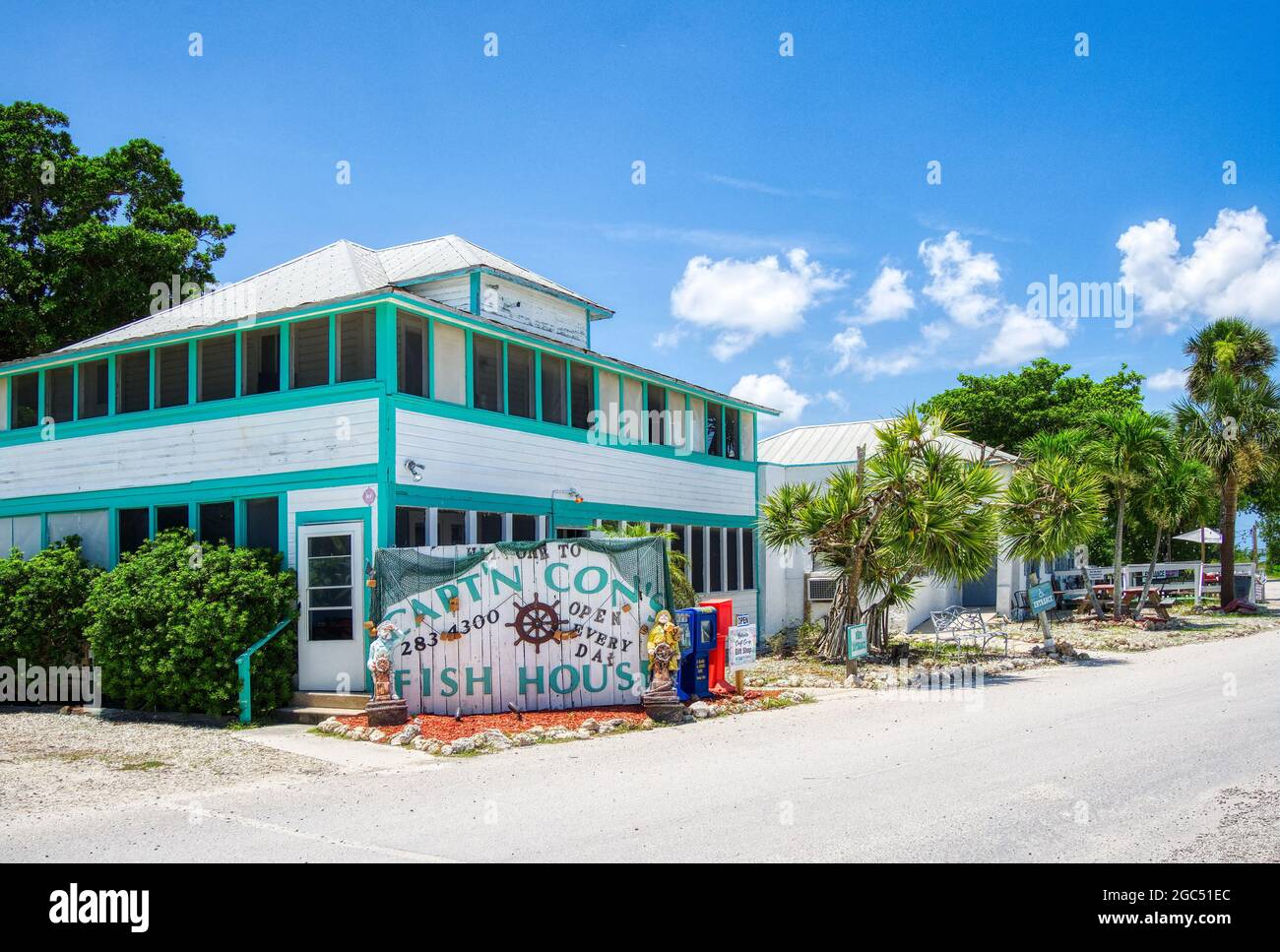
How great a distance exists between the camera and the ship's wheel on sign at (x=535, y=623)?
44.4 ft

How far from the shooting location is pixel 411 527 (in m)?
14.7

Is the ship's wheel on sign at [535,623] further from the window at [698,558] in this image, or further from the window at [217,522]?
the window at [698,558]

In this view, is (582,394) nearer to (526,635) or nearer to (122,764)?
(526,635)

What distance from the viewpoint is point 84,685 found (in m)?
15.4

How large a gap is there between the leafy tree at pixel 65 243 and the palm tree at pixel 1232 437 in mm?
31481

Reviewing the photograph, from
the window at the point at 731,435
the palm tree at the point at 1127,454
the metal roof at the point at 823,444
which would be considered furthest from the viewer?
the metal roof at the point at 823,444

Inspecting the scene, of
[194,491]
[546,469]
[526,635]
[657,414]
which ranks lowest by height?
[526,635]

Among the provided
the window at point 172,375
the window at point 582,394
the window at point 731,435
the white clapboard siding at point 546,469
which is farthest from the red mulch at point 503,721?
the window at point 731,435

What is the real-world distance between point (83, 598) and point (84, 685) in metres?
1.36

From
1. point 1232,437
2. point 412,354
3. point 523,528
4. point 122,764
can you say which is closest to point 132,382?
point 412,354

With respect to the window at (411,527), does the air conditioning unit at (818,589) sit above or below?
below

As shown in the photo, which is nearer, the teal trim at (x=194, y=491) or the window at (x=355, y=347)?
the teal trim at (x=194, y=491)

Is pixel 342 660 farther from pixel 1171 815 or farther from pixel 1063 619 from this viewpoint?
pixel 1063 619

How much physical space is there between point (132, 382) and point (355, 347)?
16.1ft
